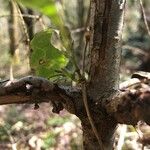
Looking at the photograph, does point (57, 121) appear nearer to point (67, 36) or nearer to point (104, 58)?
point (104, 58)

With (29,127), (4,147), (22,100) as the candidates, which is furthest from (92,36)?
(29,127)

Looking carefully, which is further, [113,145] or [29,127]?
[29,127]

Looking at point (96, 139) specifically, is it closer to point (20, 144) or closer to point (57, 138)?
point (20, 144)

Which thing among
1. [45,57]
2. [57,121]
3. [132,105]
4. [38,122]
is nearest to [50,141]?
[57,121]

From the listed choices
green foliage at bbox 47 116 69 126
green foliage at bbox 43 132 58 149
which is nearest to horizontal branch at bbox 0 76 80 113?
green foliage at bbox 43 132 58 149

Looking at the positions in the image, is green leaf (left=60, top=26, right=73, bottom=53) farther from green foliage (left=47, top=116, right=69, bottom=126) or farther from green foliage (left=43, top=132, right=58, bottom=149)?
green foliage (left=47, top=116, right=69, bottom=126)
